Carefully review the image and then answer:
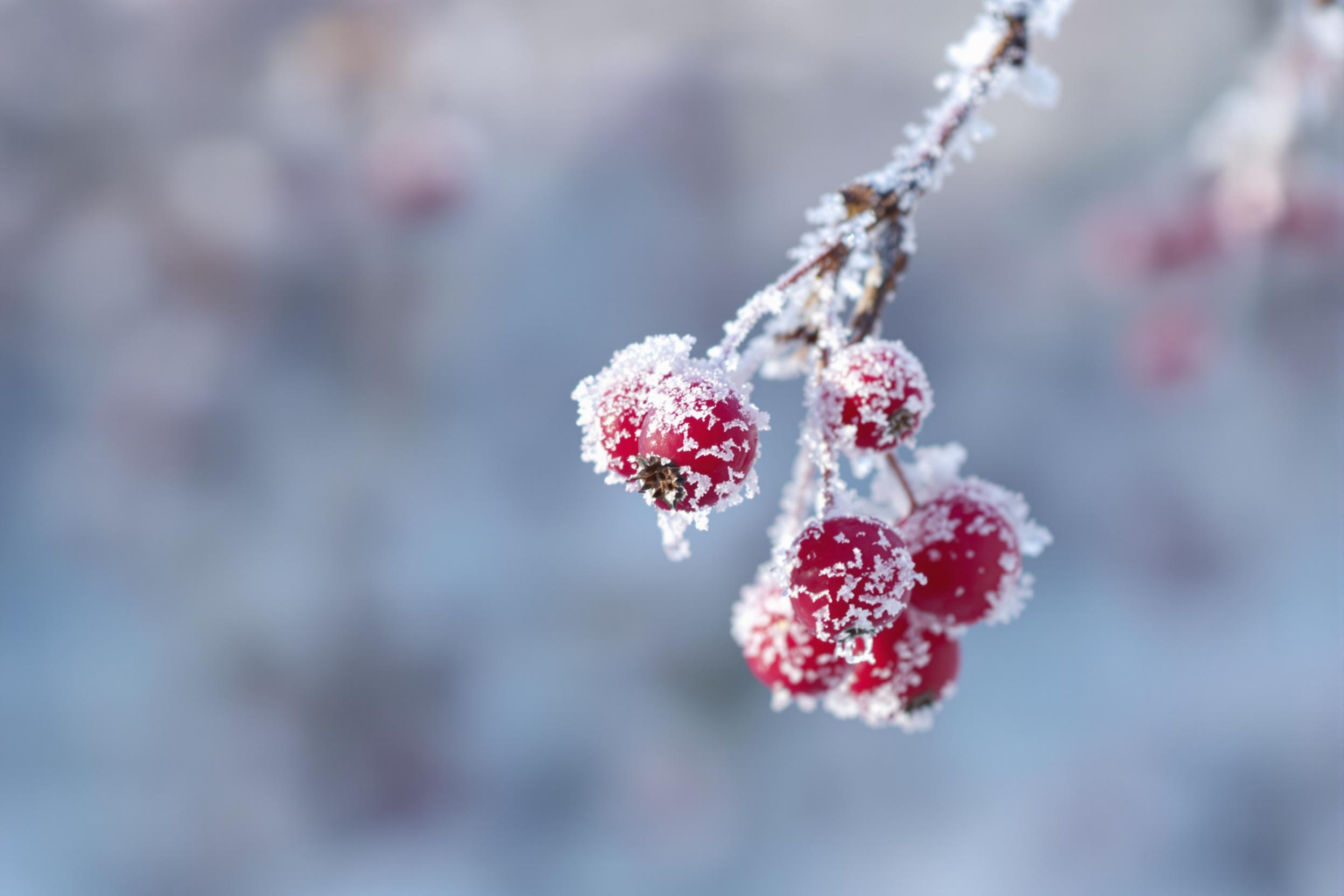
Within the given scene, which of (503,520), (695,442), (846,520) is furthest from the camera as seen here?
(503,520)

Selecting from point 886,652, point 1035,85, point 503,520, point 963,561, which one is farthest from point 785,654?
point 503,520

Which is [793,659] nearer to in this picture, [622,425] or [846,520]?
[846,520]

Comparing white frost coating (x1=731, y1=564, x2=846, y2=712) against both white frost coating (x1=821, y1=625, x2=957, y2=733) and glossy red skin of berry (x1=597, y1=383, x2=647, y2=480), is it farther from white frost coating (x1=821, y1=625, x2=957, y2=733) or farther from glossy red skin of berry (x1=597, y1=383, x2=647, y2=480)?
glossy red skin of berry (x1=597, y1=383, x2=647, y2=480)

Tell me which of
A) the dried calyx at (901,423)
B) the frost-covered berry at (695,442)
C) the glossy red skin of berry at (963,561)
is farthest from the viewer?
the glossy red skin of berry at (963,561)

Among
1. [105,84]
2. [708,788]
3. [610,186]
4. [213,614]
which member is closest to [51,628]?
[213,614]

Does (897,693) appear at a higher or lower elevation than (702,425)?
lower

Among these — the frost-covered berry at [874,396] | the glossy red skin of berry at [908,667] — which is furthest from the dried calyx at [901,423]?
the glossy red skin of berry at [908,667]

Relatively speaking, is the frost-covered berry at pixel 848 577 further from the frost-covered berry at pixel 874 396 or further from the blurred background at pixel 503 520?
the blurred background at pixel 503 520
